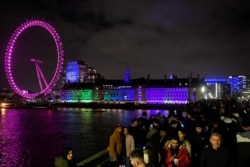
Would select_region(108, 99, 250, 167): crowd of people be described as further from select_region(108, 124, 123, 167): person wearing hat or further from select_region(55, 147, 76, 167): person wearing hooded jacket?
select_region(55, 147, 76, 167): person wearing hooded jacket

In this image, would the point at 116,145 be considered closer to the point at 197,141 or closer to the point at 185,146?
the point at 197,141

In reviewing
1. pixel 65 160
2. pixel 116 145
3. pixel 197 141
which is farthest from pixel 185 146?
pixel 116 145

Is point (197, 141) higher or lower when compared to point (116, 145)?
higher

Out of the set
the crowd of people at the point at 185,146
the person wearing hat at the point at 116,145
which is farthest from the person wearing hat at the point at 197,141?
the person wearing hat at the point at 116,145

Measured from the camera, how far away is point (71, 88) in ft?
522

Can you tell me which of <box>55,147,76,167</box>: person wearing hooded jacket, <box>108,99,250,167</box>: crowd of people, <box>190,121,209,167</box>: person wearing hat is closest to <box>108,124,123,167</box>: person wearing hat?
<box>108,99,250,167</box>: crowd of people

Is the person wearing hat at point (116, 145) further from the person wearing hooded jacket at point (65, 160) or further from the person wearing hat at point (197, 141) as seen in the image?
the person wearing hooded jacket at point (65, 160)

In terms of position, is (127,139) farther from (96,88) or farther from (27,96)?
(96,88)

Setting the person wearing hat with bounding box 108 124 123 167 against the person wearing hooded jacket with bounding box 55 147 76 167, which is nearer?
the person wearing hooded jacket with bounding box 55 147 76 167

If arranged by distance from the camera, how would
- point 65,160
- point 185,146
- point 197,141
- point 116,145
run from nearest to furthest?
point 65,160 → point 185,146 → point 197,141 → point 116,145

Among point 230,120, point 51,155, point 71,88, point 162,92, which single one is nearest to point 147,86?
point 162,92

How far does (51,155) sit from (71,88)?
13817 centimetres

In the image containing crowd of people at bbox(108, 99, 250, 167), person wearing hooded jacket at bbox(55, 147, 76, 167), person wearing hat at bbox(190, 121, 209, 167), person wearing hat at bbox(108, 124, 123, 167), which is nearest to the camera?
crowd of people at bbox(108, 99, 250, 167)

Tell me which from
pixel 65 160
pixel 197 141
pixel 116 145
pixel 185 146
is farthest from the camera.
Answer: pixel 116 145
